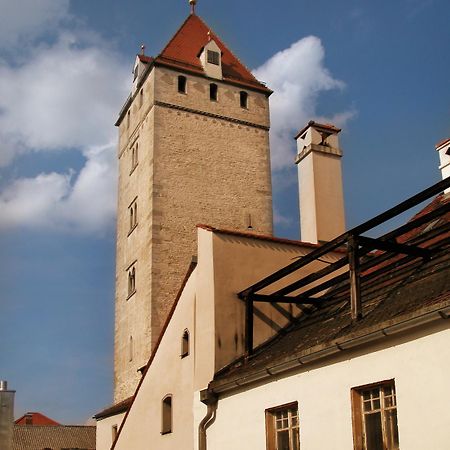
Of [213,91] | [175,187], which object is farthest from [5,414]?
[213,91]

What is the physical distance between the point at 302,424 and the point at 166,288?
2168 centimetres

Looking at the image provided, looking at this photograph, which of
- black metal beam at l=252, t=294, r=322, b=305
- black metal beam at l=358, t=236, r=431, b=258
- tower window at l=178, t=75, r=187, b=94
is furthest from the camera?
tower window at l=178, t=75, r=187, b=94

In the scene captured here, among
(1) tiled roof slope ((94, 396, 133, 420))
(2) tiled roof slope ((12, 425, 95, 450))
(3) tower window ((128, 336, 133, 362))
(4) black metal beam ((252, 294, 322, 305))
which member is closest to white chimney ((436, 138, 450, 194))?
(4) black metal beam ((252, 294, 322, 305))

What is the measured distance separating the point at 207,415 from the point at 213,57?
28126 millimetres

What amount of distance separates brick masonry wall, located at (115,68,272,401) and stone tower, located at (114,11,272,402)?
0.16 feet

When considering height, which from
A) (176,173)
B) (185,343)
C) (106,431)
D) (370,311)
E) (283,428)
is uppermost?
(176,173)

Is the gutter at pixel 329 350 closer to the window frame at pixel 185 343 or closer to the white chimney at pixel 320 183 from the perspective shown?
the window frame at pixel 185 343

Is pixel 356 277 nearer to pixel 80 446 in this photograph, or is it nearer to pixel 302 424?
pixel 302 424

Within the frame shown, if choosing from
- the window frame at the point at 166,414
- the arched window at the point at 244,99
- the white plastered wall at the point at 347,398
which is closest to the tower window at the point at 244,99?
the arched window at the point at 244,99

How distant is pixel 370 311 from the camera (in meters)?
12.7

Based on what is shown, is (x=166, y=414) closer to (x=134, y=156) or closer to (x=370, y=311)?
(x=370, y=311)

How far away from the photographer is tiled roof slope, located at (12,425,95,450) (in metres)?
51.5

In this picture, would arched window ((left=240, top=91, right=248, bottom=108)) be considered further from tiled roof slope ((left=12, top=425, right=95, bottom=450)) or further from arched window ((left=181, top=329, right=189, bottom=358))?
tiled roof slope ((left=12, top=425, right=95, bottom=450))

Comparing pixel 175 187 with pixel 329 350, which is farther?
pixel 175 187
